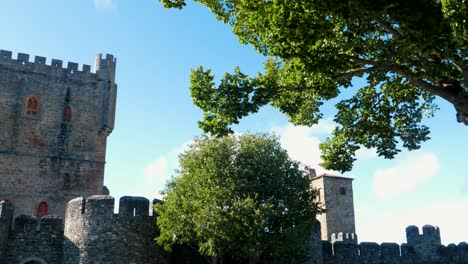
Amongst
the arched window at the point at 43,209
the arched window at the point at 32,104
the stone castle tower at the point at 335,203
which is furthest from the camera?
the stone castle tower at the point at 335,203

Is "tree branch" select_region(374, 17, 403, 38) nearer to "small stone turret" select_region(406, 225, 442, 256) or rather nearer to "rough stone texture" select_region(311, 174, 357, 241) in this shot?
"small stone turret" select_region(406, 225, 442, 256)

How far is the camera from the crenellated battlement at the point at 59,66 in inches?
1414

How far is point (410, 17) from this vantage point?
11062 mm

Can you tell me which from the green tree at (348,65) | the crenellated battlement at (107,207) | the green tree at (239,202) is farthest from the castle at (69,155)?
the green tree at (348,65)

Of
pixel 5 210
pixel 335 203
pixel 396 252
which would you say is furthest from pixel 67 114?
pixel 396 252

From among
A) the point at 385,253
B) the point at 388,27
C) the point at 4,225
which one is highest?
the point at 388,27

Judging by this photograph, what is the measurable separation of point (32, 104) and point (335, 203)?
2467 centimetres

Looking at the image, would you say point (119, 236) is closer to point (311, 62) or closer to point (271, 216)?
point (271, 216)

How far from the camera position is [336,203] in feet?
143

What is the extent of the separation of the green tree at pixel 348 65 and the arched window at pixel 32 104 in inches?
949

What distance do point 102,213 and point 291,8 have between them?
40.8 ft

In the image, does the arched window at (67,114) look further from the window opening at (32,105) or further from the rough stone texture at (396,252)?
the rough stone texture at (396,252)

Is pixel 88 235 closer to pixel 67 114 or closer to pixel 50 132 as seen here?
pixel 50 132

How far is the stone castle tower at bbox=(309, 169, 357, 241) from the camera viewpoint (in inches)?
1670
